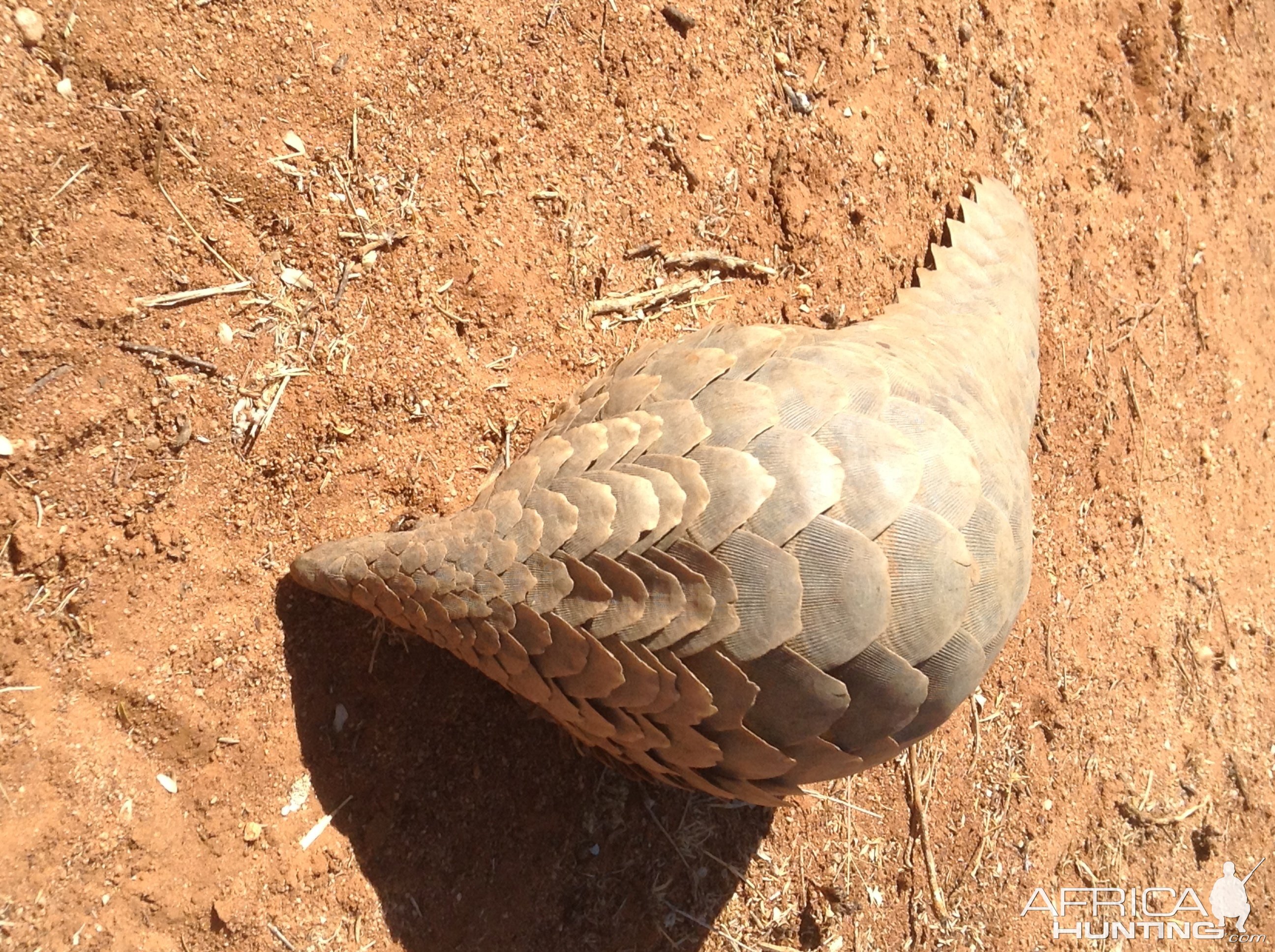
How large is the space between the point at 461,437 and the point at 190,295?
0.84m

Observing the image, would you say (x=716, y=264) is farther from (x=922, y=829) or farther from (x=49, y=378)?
(x=922, y=829)

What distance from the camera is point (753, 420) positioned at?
5.76 ft

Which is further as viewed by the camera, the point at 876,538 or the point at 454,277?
the point at 454,277

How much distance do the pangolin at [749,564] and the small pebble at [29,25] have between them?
1516 millimetres

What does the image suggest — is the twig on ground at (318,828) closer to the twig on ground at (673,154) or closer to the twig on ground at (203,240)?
the twig on ground at (203,240)

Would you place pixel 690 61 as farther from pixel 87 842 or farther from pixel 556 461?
pixel 87 842

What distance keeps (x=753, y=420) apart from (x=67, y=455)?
5.82 ft

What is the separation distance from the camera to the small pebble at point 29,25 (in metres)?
2.05

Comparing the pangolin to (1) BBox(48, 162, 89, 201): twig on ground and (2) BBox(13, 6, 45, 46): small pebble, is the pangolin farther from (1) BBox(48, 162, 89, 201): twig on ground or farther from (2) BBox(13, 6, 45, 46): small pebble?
(2) BBox(13, 6, 45, 46): small pebble

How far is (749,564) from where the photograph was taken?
1.65 m

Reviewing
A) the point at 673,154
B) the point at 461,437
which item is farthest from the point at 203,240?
the point at 673,154

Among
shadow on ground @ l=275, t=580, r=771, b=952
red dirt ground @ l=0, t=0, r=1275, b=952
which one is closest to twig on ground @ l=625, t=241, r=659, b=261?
red dirt ground @ l=0, t=0, r=1275, b=952

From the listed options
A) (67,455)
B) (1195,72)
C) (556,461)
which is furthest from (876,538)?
(1195,72)

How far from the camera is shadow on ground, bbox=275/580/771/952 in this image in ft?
7.78
